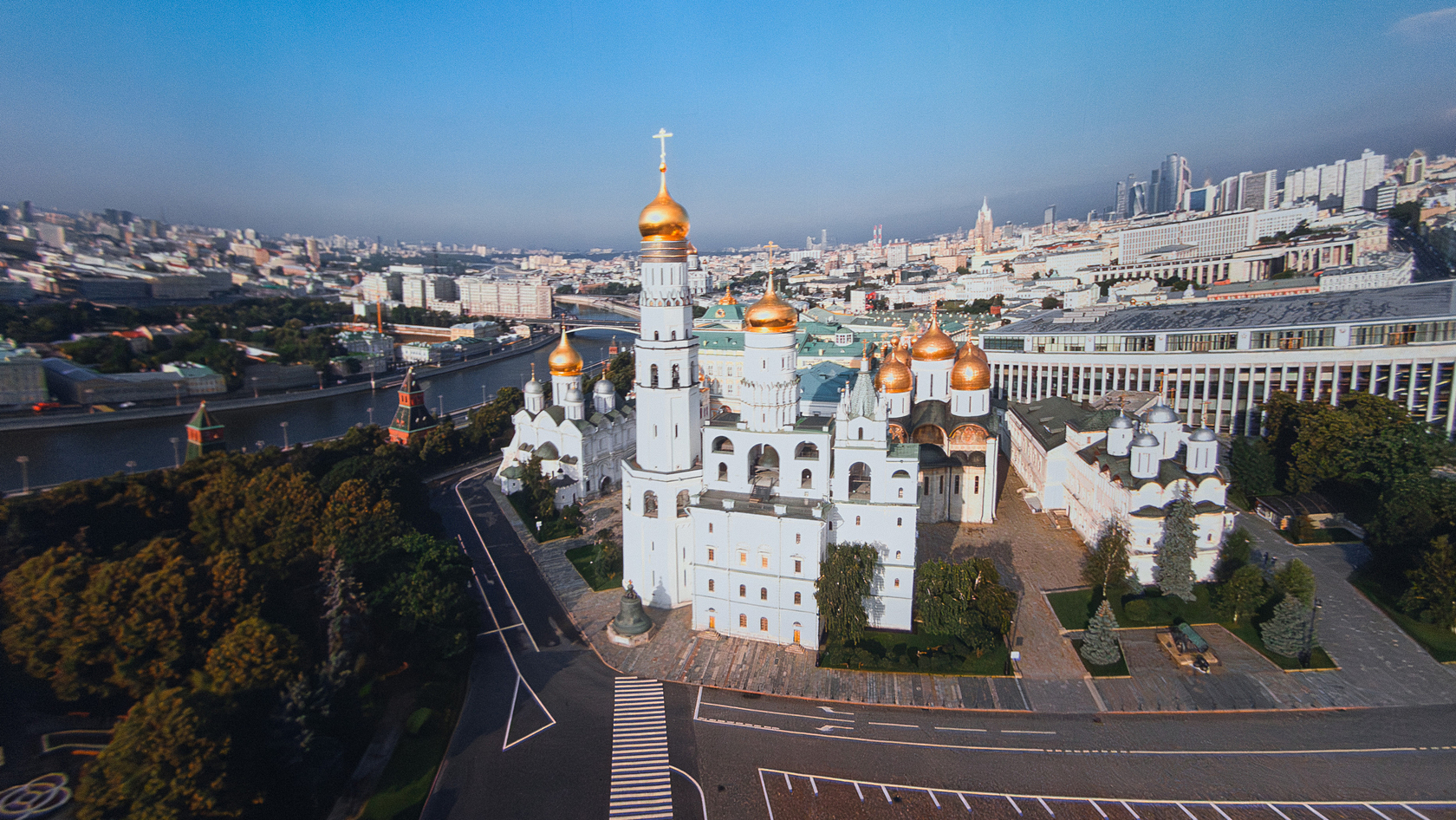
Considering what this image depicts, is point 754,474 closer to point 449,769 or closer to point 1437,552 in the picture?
point 449,769

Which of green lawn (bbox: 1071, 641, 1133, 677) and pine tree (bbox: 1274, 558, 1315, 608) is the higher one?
pine tree (bbox: 1274, 558, 1315, 608)

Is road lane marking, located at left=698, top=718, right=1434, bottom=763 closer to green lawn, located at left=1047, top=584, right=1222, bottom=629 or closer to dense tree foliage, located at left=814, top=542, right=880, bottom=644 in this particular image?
dense tree foliage, located at left=814, top=542, right=880, bottom=644

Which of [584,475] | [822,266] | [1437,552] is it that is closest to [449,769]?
[584,475]

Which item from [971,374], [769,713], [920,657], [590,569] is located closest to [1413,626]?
[920,657]

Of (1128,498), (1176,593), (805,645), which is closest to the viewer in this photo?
(805,645)

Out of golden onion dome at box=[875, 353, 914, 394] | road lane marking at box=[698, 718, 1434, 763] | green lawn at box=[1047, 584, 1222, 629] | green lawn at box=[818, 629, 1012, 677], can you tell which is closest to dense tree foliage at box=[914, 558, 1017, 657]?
green lawn at box=[818, 629, 1012, 677]

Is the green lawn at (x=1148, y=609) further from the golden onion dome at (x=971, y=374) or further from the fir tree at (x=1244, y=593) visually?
the golden onion dome at (x=971, y=374)

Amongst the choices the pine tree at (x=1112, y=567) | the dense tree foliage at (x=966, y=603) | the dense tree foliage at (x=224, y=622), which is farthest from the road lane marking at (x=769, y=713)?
the pine tree at (x=1112, y=567)
